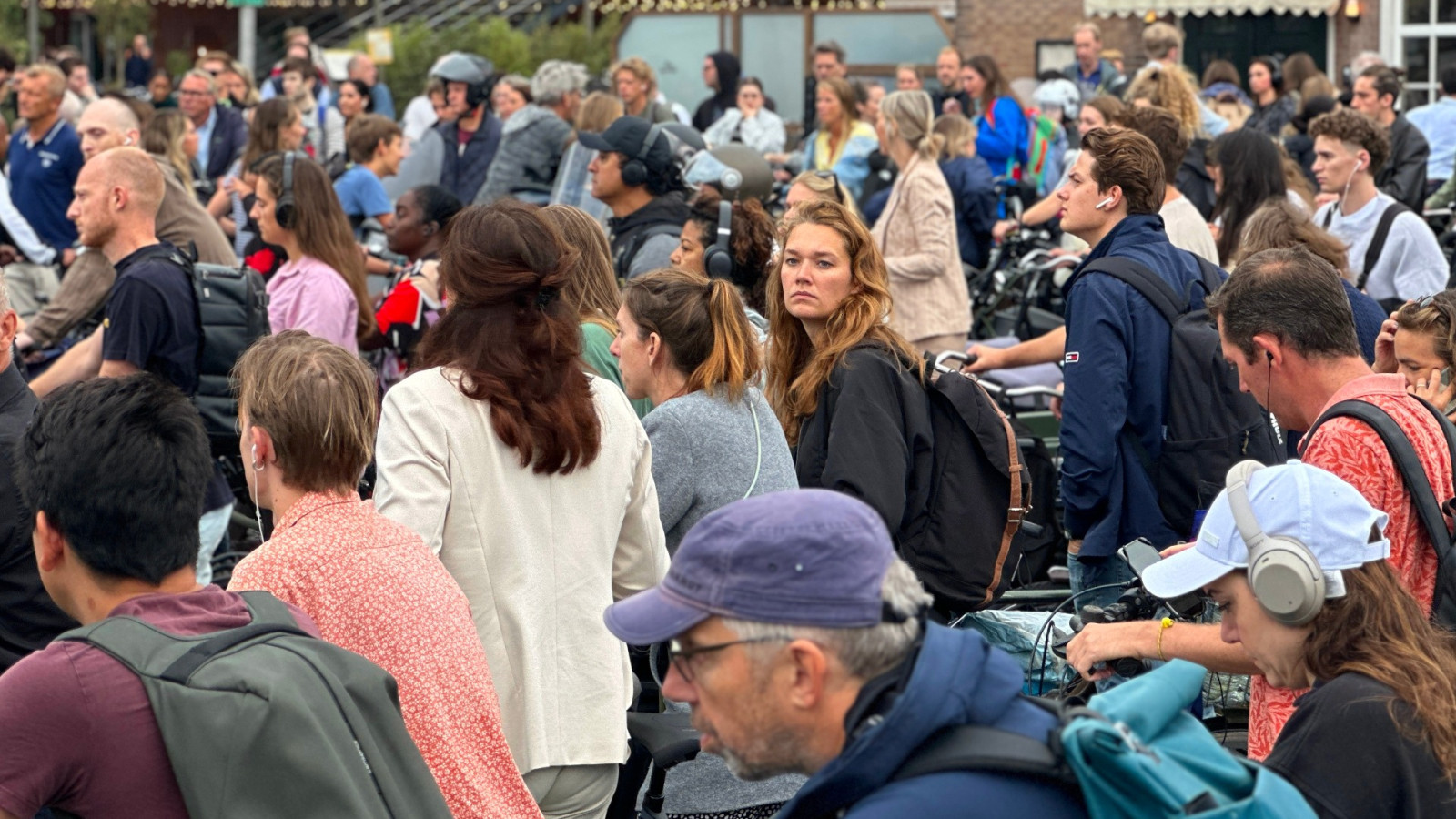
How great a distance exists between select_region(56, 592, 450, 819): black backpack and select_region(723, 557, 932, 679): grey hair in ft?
2.24

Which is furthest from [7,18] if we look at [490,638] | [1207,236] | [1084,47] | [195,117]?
[490,638]

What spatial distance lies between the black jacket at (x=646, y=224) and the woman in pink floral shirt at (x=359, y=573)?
3514 mm

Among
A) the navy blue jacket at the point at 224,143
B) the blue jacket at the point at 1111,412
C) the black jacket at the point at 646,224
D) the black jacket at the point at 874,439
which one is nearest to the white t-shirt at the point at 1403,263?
the blue jacket at the point at 1111,412

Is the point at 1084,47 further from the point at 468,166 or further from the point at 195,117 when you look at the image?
the point at 195,117

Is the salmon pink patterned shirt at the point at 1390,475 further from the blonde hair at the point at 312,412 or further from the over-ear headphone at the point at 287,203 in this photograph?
the over-ear headphone at the point at 287,203

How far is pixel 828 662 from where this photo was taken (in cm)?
194

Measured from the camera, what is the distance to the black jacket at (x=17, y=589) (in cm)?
340

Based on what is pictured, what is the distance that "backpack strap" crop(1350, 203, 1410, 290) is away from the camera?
7.10m

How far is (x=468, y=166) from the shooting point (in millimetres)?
11078

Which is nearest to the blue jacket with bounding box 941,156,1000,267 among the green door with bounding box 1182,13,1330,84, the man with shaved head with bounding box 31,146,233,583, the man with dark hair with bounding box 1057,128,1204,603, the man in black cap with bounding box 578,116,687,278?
the man in black cap with bounding box 578,116,687,278

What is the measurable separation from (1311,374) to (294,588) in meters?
2.30

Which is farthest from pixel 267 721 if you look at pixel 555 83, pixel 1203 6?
pixel 1203 6

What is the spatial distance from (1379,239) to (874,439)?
399cm

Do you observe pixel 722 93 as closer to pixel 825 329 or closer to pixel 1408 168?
pixel 1408 168
